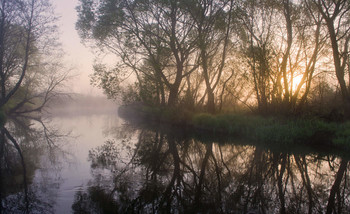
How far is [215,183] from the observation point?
22.2 ft

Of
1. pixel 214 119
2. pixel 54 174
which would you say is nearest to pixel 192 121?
pixel 214 119

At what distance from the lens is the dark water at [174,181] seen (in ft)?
17.2

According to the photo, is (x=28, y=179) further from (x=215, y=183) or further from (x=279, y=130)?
(x=279, y=130)

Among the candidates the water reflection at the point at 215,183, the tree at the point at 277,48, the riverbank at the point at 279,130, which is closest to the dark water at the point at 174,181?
the water reflection at the point at 215,183

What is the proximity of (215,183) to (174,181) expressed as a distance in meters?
1.01

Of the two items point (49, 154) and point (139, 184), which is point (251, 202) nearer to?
point (139, 184)

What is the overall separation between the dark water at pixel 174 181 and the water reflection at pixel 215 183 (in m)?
0.02

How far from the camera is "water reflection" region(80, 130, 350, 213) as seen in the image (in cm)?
525

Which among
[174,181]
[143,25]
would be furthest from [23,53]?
[174,181]

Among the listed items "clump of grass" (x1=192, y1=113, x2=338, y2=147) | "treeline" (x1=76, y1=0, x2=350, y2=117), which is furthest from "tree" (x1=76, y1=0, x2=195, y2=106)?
"clump of grass" (x1=192, y1=113, x2=338, y2=147)

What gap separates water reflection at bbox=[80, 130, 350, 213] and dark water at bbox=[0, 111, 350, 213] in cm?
2

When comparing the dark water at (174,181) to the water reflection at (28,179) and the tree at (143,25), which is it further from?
the tree at (143,25)

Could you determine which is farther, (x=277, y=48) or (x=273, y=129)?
(x=277, y=48)

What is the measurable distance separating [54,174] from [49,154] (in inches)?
137
